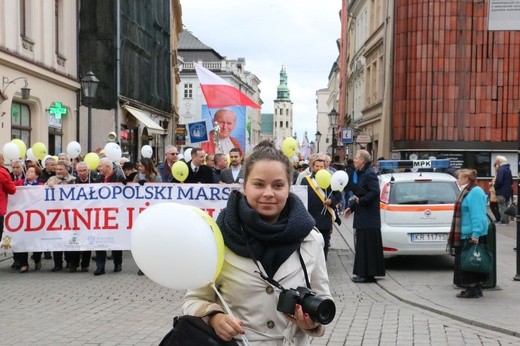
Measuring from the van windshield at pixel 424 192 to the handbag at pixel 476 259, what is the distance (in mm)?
3082

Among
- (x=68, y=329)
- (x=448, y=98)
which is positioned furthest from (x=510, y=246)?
(x=448, y=98)

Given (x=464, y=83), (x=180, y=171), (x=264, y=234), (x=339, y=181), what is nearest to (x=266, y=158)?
(x=264, y=234)

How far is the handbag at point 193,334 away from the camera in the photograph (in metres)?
2.74

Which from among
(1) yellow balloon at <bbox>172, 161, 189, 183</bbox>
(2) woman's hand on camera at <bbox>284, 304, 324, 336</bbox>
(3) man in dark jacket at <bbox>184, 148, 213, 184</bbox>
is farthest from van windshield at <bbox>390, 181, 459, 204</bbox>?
(2) woman's hand on camera at <bbox>284, 304, 324, 336</bbox>

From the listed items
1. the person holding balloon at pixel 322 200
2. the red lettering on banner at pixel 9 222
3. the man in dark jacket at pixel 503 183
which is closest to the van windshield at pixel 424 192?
the person holding balloon at pixel 322 200

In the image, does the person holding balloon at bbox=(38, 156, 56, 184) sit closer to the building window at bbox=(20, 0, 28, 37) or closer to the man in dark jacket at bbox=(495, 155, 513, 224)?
the building window at bbox=(20, 0, 28, 37)

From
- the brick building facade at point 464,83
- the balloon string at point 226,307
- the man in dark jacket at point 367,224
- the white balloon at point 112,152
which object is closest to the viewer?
the balloon string at point 226,307

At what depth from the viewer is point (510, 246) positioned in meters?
15.3

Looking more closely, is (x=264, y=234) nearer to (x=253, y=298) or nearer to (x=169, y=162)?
(x=253, y=298)

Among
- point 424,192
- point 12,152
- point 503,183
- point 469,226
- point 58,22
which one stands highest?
point 58,22

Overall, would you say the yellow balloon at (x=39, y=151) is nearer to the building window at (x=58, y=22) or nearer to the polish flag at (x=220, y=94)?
the polish flag at (x=220, y=94)

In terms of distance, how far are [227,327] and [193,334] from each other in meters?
0.15

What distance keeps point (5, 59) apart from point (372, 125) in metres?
26.3

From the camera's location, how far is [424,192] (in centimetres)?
1256
